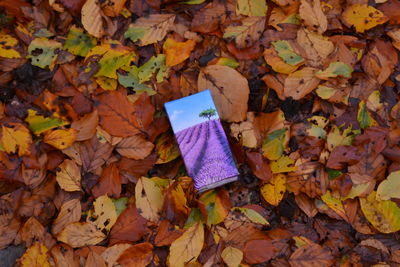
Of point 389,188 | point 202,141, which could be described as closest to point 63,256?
point 202,141

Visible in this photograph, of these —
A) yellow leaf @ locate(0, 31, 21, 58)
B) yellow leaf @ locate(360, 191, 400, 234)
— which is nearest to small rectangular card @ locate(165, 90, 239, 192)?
yellow leaf @ locate(360, 191, 400, 234)

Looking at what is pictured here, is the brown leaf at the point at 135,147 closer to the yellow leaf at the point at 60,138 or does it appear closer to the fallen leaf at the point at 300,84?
the yellow leaf at the point at 60,138

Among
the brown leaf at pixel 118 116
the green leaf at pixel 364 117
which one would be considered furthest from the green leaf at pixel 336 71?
the brown leaf at pixel 118 116

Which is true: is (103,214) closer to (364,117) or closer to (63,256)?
(63,256)

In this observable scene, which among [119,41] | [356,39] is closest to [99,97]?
[119,41]

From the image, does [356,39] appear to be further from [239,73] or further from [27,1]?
[27,1]

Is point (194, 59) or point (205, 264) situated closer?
point (205, 264)
